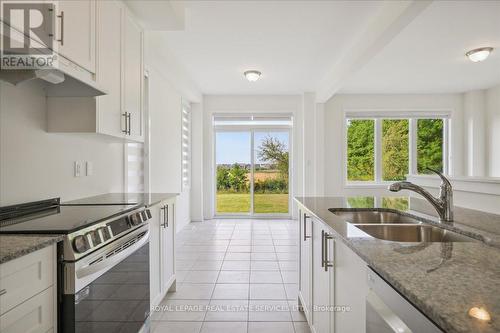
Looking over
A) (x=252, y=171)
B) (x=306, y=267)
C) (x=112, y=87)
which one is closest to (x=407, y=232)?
(x=306, y=267)

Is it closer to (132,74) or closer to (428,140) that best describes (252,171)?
(428,140)

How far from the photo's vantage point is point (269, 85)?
5.63 m

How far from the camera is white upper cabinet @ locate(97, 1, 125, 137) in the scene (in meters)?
1.95

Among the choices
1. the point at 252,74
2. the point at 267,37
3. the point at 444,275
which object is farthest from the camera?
the point at 252,74

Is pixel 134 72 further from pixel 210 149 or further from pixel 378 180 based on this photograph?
pixel 378 180

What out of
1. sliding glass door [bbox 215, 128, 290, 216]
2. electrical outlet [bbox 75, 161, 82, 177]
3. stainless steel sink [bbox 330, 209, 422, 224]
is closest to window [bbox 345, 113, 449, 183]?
sliding glass door [bbox 215, 128, 290, 216]

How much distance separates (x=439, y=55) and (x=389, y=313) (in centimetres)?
453

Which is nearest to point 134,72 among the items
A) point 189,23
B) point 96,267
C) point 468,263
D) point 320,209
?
point 189,23

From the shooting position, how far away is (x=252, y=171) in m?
6.47

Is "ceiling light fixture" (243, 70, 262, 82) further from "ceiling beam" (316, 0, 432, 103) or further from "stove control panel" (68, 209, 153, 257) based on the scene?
"stove control panel" (68, 209, 153, 257)

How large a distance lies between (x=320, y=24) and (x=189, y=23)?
1.44m

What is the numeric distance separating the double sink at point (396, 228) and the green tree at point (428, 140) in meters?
5.31

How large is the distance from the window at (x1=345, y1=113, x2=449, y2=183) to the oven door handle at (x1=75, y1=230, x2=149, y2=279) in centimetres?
538

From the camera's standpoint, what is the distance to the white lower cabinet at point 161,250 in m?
2.16
